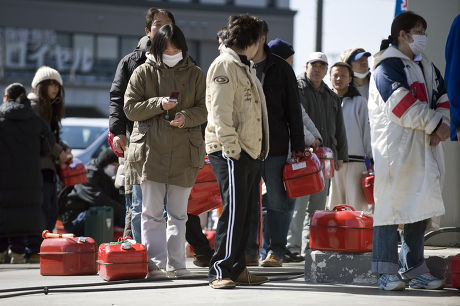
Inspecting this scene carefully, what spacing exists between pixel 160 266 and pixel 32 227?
301 centimetres

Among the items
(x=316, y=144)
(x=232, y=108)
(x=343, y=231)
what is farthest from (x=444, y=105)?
(x=316, y=144)

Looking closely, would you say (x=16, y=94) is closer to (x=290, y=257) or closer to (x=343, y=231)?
(x=290, y=257)

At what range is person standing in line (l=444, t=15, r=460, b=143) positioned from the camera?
6.96 m

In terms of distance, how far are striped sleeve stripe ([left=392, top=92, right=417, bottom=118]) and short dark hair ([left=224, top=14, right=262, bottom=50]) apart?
1239 mm

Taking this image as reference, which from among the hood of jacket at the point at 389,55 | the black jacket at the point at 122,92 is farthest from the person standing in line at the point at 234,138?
the black jacket at the point at 122,92

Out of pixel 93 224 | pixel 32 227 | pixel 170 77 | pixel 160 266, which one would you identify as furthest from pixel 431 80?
pixel 93 224

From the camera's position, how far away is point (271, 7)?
171ft

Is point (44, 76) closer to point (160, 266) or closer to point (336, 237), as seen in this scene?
point (160, 266)

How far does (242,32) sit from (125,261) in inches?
81.9

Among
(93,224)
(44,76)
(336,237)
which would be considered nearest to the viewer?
(336,237)

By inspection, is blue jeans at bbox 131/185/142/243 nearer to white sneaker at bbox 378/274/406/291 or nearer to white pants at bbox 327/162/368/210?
white sneaker at bbox 378/274/406/291

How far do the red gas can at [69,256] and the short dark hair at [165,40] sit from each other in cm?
196

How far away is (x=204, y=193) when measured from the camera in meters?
9.24

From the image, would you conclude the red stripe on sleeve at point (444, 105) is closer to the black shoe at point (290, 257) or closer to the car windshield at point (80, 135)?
the black shoe at point (290, 257)
